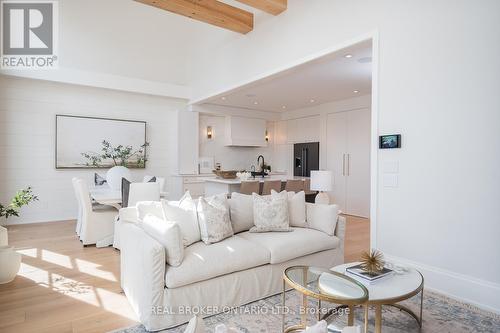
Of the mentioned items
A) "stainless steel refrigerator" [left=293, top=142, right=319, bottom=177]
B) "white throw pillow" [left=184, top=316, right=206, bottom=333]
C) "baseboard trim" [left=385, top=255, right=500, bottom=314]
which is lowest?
"baseboard trim" [left=385, top=255, right=500, bottom=314]

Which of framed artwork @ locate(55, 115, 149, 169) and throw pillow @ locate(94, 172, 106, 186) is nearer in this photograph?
throw pillow @ locate(94, 172, 106, 186)

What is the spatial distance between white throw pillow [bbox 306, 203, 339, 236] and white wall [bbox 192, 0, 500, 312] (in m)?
0.44

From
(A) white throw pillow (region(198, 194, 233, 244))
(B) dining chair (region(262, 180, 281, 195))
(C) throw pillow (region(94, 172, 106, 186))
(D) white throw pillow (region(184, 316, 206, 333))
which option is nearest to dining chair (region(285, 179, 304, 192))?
(B) dining chair (region(262, 180, 281, 195))

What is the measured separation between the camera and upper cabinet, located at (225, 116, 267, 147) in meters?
8.04

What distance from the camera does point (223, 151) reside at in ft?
27.3

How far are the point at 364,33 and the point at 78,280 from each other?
3.97 metres

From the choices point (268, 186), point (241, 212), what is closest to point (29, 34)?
point (268, 186)

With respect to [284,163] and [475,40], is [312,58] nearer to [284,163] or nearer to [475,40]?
[475,40]

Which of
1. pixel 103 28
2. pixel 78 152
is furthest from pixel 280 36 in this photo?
pixel 78 152

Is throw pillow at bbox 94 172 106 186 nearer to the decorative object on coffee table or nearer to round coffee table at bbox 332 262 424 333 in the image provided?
round coffee table at bbox 332 262 424 333

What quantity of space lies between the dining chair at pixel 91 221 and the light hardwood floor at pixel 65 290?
0.17 meters

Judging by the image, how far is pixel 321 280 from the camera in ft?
6.45

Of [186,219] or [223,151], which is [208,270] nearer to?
[186,219]

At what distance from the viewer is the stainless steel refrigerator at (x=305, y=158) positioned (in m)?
7.77
